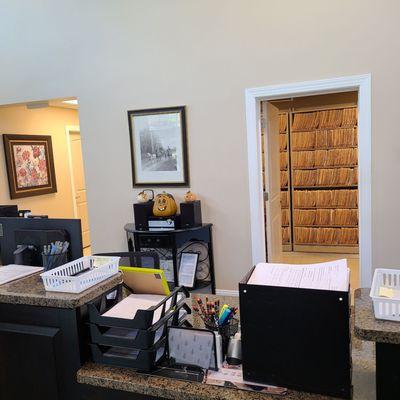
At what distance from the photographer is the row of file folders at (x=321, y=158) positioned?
215 inches

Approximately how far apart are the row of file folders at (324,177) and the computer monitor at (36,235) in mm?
4587

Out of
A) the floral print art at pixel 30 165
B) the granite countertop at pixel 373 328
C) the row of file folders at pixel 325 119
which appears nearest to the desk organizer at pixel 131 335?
the granite countertop at pixel 373 328

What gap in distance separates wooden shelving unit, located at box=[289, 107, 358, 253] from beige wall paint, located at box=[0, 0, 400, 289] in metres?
2.13

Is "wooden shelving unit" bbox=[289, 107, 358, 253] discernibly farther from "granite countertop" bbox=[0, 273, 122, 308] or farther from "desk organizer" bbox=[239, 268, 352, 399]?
"desk organizer" bbox=[239, 268, 352, 399]

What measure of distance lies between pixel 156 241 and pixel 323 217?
2870 millimetres

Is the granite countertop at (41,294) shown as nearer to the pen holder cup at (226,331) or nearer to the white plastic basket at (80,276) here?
the white plastic basket at (80,276)

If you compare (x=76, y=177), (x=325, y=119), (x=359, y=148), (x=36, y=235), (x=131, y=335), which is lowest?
(x=131, y=335)

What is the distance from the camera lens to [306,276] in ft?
3.57

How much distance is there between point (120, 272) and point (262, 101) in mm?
2882

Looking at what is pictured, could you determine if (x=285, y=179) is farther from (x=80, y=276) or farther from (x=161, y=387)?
(x=161, y=387)

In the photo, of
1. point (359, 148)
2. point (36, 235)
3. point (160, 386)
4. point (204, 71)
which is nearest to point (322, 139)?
point (359, 148)

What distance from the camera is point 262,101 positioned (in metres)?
3.91

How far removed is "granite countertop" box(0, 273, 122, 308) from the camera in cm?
123

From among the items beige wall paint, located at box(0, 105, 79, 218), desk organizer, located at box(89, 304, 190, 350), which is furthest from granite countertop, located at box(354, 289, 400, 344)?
beige wall paint, located at box(0, 105, 79, 218)
